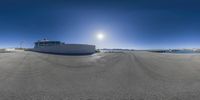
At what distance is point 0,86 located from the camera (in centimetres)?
670

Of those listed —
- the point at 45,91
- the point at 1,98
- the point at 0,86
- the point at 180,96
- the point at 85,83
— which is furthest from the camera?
the point at 85,83

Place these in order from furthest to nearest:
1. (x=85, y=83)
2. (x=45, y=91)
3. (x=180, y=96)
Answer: (x=85, y=83) → (x=45, y=91) → (x=180, y=96)

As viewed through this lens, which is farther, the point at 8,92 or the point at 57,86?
the point at 57,86

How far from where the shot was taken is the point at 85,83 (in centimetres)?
757

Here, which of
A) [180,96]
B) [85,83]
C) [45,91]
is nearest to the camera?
[180,96]

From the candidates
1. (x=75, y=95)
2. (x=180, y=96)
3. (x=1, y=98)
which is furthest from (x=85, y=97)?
(x=180, y=96)

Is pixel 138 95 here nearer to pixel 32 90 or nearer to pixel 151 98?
pixel 151 98

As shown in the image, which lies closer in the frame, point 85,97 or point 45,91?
point 85,97

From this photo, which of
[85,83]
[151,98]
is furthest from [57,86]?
[151,98]

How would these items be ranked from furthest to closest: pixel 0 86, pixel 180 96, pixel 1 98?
pixel 0 86, pixel 180 96, pixel 1 98

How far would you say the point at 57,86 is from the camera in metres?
6.96

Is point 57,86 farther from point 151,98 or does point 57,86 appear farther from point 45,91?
point 151,98

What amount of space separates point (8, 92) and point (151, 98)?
5.43 metres

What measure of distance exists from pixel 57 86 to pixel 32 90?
3.51 ft
